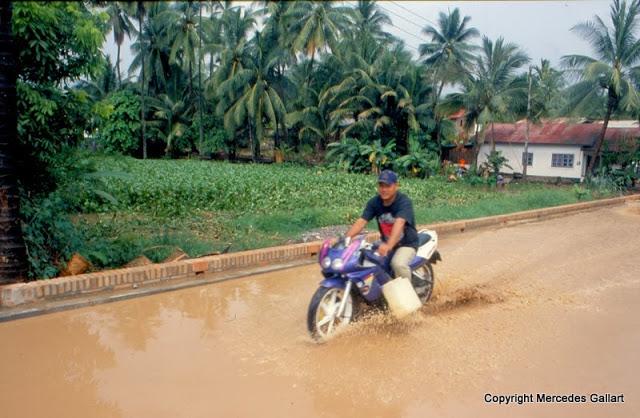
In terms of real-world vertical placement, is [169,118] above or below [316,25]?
below

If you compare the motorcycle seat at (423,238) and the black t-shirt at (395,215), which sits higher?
the black t-shirt at (395,215)

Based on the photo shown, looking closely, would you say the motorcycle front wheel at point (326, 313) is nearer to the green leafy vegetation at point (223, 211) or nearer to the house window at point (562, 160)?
the green leafy vegetation at point (223, 211)

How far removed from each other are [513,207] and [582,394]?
474 inches

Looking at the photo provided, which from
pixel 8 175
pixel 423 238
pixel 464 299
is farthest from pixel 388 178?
pixel 8 175

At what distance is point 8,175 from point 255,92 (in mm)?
25321

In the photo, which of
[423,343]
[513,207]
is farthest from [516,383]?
[513,207]

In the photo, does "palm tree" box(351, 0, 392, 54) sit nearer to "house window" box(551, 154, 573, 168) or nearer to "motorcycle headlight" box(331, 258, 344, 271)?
"house window" box(551, 154, 573, 168)

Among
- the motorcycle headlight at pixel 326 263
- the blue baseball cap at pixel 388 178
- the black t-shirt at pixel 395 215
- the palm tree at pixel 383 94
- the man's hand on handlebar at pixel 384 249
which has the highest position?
the palm tree at pixel 383 94

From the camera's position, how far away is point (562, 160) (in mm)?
30844

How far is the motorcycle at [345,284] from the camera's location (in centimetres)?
491

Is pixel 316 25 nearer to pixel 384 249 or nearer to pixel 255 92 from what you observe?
pixel 255 92

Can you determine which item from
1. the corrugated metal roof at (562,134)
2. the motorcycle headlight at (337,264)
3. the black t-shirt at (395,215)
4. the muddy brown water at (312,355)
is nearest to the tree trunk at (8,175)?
the muddy brown water at (312,355)

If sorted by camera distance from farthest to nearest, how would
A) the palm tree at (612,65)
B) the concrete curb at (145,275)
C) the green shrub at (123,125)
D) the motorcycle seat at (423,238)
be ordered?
1. the green shrub at (123,125)
2. the palm tree at (612,65)
3. the motorcycle seat at (423,238)
4. the concrete curb at (145,275)

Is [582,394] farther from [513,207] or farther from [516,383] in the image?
[513,207]
